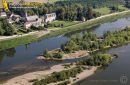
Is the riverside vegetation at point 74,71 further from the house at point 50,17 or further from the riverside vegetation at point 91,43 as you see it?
the house at point 50,17

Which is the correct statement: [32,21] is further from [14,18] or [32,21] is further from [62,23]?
[62,23]

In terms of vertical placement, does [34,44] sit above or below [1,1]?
below

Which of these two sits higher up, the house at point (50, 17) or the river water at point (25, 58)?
the house at point (50, 17)

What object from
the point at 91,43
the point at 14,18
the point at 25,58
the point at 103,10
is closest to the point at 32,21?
the point at 14,18

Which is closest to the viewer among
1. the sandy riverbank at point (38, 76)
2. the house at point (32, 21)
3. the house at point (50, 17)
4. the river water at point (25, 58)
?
the sandy riverbank at point (38, 76)

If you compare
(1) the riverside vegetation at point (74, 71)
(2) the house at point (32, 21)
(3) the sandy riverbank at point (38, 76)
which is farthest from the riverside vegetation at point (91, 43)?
(2) the house at point (32, 21)

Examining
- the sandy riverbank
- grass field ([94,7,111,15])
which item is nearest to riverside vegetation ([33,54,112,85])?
the sandy riverbank

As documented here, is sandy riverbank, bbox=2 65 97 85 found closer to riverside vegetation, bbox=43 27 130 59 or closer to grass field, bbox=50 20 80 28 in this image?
riverside vegetation, bbox=43 27 130 59

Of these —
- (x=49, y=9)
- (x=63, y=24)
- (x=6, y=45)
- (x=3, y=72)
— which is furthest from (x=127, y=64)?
(x=49, y=9)

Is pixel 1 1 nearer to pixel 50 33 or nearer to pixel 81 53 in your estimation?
pixel 50 33

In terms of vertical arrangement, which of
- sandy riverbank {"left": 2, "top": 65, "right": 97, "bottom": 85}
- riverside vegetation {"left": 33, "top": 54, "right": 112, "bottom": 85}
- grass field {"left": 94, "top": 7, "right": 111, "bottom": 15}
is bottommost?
sandy riverbank {"left": 2, "top": 65, "right": 97, "bottom": 85}

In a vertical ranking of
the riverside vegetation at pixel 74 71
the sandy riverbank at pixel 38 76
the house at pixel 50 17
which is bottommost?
the sandy riverbank at pixel 38 76
